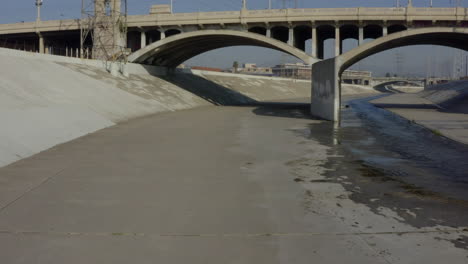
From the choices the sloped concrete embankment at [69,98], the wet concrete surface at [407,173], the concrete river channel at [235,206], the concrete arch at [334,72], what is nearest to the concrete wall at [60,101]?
the sloped concrete embankment at [69,98]

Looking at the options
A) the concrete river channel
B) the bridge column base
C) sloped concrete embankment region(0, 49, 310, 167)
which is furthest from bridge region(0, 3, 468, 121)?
the concrete river channel

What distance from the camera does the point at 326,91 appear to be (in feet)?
132

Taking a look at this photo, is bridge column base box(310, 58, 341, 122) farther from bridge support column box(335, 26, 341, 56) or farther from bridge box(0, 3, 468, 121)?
bridge support column box(335, 26, 341, 56)

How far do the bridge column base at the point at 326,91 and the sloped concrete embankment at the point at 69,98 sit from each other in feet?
50.6

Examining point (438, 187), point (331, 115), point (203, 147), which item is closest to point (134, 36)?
point (331, 115)

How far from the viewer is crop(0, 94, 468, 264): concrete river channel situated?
305 inches

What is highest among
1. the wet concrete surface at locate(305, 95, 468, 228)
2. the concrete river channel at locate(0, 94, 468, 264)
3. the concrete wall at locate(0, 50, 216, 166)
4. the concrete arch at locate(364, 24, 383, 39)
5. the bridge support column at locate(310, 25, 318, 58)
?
the concrete arch at locate(364, 24, 383, 39)

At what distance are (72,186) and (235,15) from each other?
1605 inches

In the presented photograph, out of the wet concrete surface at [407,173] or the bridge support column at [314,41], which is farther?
the bridge support column at [314,41]

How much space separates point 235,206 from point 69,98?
84.2 ft

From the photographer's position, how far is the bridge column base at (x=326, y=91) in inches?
1474

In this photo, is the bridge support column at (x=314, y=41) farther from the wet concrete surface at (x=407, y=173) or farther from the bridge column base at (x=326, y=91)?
the wet concrete surface at (x=407, y=173)

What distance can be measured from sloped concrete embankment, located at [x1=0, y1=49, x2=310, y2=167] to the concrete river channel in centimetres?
168

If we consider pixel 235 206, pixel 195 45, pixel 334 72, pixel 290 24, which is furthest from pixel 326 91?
pixel 235 206
